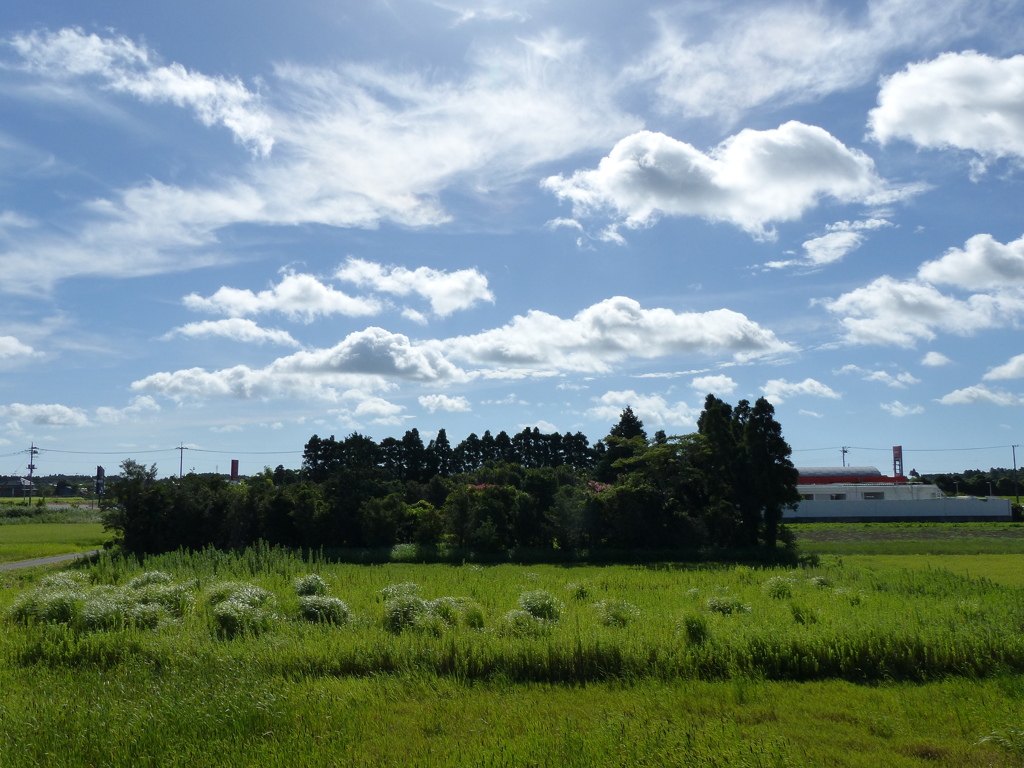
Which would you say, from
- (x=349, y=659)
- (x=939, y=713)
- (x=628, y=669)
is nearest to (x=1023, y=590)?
(x=939, y=713)

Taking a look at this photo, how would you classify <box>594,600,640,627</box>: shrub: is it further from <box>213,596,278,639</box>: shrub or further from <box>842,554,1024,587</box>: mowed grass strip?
<box>842,554,1024,587</box>: mowed grass strip

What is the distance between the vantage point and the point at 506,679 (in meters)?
9.89

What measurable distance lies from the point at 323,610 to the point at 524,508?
20.8 m

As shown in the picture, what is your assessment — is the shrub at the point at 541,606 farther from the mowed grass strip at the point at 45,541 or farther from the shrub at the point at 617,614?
the mowed grass strip at the point at 45,541

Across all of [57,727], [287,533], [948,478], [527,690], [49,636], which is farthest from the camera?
[948,478]

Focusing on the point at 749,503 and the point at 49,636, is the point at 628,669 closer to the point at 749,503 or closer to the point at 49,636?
the point at 49,636

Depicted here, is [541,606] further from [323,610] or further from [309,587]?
[309,587]

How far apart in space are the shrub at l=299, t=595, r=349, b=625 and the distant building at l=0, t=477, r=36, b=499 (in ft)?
447

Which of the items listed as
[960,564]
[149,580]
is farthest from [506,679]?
[960,564]

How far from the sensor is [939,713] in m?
8.48

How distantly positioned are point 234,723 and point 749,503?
90.8 feet

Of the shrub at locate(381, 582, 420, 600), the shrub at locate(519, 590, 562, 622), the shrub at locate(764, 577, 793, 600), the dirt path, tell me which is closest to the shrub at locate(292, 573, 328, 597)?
the shrub at locate(381, 582, 420, 600)

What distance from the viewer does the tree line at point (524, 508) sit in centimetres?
3212

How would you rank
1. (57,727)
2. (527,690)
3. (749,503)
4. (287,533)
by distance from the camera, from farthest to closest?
1. (287,533)
2. (749,503)
3. (527,690)
4. (57,727)
